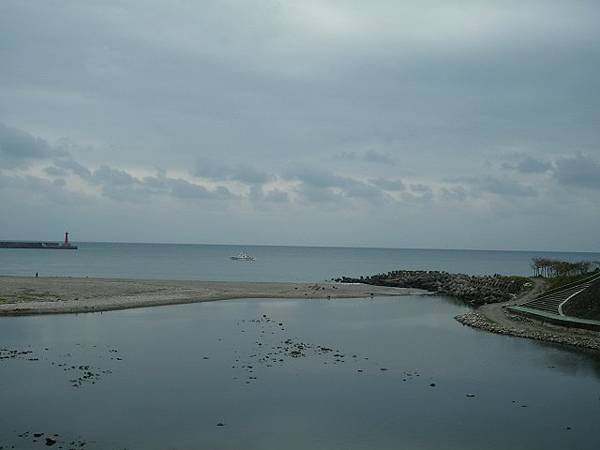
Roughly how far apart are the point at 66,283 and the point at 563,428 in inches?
2391

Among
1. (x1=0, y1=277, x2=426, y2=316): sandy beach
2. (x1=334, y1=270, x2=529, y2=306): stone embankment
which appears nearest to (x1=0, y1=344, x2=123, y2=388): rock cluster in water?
(x1=0, y1=277, x2=426, y2=316): sandy beach

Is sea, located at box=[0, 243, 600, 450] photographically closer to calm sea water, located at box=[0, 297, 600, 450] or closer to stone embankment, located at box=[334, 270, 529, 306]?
calm sea water, located at box=[0, 297, 600, 450]

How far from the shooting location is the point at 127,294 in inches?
2368

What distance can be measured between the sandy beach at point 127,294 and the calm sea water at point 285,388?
230 inches

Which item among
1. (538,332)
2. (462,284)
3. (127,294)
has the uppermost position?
(462,284)

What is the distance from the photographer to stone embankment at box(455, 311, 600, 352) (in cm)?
3600

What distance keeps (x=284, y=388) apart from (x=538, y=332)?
22905 millimetres

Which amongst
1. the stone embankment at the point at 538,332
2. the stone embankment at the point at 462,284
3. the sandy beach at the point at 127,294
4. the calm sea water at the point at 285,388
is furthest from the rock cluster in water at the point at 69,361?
the stone embankment at the point at 462,284

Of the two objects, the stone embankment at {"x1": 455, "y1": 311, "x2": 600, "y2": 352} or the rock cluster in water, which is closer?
the rock cluster in water

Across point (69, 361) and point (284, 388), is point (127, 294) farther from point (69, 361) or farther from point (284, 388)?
point (284, 388)

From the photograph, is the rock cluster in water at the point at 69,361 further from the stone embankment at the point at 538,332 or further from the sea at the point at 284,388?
the stone embankment at the point at 538,332

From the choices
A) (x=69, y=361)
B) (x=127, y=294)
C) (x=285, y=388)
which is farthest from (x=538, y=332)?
(x=127, y=294)

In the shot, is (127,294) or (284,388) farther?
(127,294)

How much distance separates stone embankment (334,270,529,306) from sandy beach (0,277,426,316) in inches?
167
